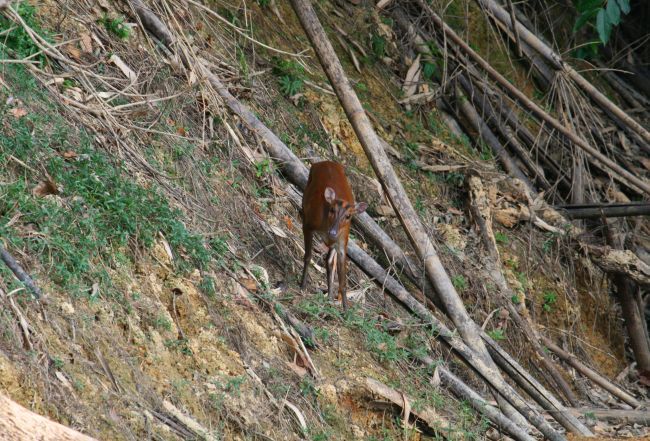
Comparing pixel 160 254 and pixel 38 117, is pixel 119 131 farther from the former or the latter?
pixel 160 254

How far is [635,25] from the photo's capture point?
49.9 ft

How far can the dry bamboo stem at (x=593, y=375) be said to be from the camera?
10.5 m

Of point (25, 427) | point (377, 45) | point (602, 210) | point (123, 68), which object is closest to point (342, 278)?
point (123, 68)

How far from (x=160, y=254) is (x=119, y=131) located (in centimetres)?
144

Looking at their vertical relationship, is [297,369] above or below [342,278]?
below

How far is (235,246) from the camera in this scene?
830 centimetres

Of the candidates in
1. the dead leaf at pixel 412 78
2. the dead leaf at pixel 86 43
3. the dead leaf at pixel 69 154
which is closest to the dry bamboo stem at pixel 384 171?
the dead leaf at pixel 86 43

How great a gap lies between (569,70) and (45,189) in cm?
691

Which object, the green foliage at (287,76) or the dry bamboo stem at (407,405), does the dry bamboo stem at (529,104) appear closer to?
the green foliage at (287,76)

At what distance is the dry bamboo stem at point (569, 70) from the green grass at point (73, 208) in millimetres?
5284

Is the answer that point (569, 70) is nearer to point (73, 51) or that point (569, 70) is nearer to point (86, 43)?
point (86, 43)

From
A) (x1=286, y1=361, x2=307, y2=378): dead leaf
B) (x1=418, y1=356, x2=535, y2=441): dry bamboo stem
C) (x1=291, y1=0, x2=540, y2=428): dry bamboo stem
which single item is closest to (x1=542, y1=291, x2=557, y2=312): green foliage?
(x1=291, y1=0, x2=540, y2=428): dry bamboo stem

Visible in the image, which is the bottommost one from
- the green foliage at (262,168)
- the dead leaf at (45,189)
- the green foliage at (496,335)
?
the green foliage at (496,335)

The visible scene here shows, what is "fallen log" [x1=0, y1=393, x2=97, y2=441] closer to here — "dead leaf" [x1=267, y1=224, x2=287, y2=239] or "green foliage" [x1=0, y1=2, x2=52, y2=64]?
"green foliage" [x1=0, y1=2, x2=52, y2=64]
